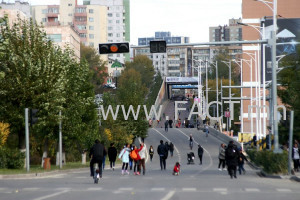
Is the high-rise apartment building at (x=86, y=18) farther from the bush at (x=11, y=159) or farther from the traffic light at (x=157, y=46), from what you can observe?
the traffic light at (x=157, y=46)

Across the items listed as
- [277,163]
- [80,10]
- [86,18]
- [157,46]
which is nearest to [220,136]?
[277,163]

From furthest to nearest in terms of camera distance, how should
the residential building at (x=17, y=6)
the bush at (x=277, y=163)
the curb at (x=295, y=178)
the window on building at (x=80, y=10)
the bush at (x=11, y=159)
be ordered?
the window on building at (x=80, y=10) < the residential building at (x=17, y=6) < the bush at (x=11, y=159) < the bush at (x=277, y=163) < the curb at (x=295, y=178)

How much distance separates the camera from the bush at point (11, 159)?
3800 cm

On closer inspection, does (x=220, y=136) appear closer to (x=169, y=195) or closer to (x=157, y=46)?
(x=157, y=46)

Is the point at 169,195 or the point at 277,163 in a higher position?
the point at 277,163

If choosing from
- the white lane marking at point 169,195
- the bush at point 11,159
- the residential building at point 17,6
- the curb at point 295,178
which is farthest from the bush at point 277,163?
the residential building at point 17,6

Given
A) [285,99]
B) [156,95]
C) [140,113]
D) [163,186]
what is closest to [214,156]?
[285,99]

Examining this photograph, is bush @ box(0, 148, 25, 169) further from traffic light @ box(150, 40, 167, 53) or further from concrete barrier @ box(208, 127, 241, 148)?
concrete barrier @ box(208, 127, 241, 148)

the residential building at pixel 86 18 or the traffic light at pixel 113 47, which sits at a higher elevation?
the residential building at pixel 86 18

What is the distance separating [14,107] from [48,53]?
3550 mm

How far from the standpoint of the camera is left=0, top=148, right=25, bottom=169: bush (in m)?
38.0

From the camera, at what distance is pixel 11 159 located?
38.3 meters

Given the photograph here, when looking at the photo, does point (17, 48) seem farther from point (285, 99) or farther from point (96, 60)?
point (96, 60)

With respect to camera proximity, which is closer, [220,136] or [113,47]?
[113,47]
